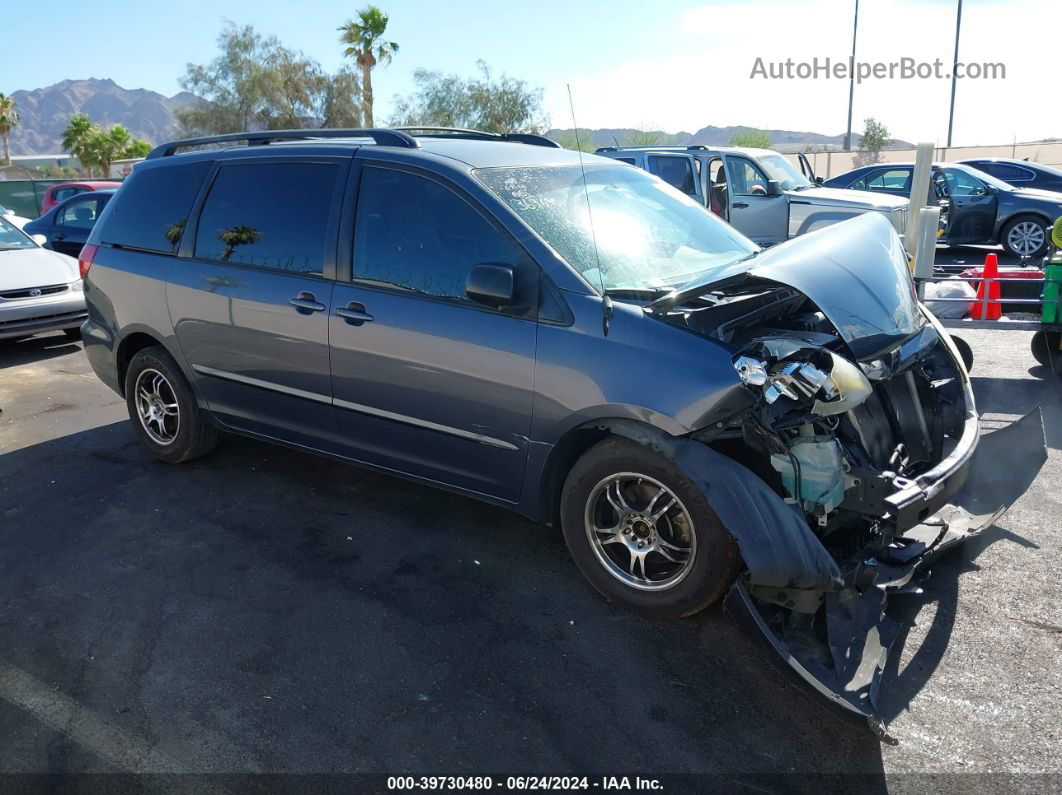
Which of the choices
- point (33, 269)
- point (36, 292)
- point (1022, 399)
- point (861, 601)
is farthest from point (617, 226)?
point (33, 269)

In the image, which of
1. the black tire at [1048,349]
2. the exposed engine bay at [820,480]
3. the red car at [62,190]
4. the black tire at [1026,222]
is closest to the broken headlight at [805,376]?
the exposed engine bay at [820,480]

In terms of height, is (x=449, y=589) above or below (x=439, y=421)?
below

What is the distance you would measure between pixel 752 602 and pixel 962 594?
133 cm

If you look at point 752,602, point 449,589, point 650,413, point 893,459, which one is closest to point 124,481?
point 449,589

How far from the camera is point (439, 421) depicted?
3.97 m

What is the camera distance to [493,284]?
3559mm

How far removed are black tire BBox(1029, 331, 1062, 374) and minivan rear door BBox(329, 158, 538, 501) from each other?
538cm

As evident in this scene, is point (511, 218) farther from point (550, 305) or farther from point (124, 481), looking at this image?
point (124, 481)

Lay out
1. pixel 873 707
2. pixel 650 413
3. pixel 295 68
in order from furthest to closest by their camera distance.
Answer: pixel 295 68, pixel 650 413, pixel 873 707

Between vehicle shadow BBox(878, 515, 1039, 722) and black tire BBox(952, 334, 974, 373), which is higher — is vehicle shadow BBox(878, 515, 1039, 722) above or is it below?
below

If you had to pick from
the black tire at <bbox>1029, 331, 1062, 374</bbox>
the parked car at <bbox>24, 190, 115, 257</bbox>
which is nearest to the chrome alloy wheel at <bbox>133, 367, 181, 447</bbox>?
the black tire at <bbox>1029, 331, 1062, 374</bbox>

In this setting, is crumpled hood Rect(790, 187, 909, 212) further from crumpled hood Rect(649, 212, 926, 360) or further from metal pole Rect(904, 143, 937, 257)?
crumpled hood Rect(649, 212, 926, 360)

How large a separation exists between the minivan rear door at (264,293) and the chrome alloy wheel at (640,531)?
1.64m

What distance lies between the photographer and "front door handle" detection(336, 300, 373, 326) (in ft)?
13.5
